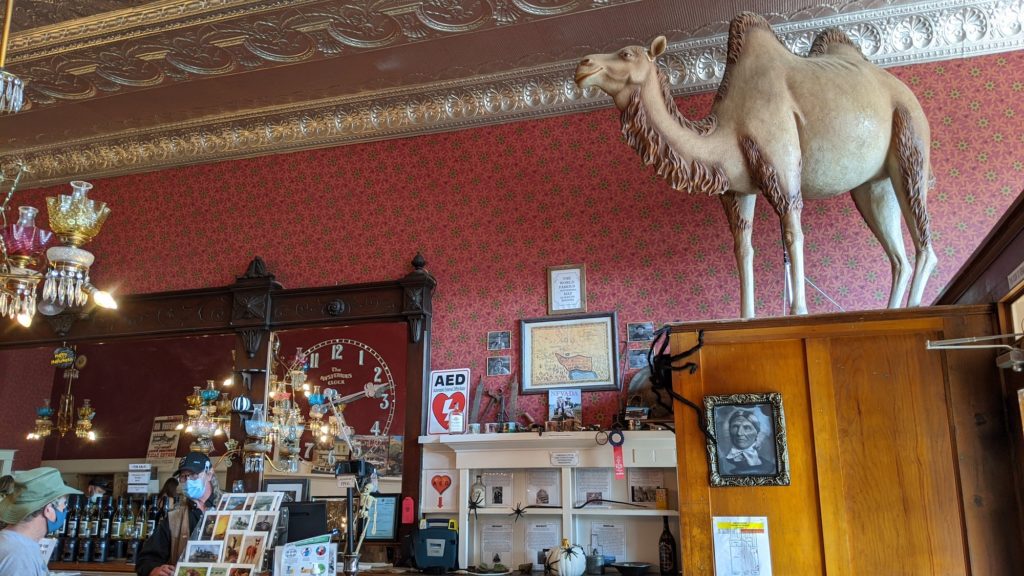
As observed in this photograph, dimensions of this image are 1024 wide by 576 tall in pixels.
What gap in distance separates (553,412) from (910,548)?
2689 millimetres

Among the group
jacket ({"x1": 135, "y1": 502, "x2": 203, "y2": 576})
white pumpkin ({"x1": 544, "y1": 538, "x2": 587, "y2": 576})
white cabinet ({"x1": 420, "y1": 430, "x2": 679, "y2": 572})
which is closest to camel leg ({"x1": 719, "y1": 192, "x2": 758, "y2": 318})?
white cabinet ({"x1": 420, "y1": 430, "x2": 679, "y2": 572})

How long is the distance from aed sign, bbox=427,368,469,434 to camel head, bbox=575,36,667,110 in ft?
8.41

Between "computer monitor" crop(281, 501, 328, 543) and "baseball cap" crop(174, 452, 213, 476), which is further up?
"baseball cap" crop(174, 452, 213, 476)

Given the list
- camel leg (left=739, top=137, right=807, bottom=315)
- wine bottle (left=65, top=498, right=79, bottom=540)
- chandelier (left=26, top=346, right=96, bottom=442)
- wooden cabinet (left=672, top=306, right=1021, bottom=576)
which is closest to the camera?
wooden cabinet (left=672, top=306, right=1021, bottom=576)

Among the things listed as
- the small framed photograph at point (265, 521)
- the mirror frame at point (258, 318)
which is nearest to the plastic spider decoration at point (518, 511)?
the mirror frame at point (258, 318)

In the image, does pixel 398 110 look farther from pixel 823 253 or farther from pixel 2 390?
pixel 2 390

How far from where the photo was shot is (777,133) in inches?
124

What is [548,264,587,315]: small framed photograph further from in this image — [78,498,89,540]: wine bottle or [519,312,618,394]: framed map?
[78,498,89,540]: wine bottle

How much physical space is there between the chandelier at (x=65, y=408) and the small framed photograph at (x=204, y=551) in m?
3.28

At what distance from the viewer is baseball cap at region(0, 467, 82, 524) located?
298 cm

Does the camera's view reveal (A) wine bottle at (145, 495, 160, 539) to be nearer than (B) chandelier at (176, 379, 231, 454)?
No

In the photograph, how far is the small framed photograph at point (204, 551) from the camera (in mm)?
3492

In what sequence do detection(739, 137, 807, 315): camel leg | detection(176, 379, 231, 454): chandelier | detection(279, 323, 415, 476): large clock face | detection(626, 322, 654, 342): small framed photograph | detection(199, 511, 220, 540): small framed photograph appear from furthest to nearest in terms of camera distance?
1. detection(176, 379, 231, 454): chandelier
2. detection(279, 323, 415, 476): large clock face
3. detection(626, 322, 654, 342): small framed photograph
4. detection(199, 511, 220, 540): small framed photograph
5. detection(739, 137, 807, 315): camel leg

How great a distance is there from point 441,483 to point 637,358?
1.55m
